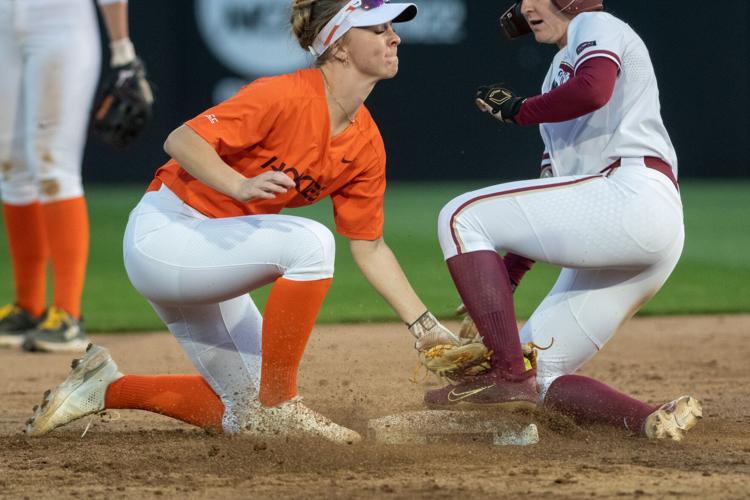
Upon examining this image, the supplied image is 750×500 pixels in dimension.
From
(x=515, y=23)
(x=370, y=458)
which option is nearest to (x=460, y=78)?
(x=515, y=23)

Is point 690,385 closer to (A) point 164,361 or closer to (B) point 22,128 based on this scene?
(A) point 164,361

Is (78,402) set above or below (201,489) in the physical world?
below

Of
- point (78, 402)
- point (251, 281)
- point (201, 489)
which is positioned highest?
point (251, 281)

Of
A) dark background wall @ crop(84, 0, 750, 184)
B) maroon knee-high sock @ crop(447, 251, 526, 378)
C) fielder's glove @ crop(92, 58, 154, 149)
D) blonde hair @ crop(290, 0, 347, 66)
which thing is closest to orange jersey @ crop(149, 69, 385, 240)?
blonde hair @ crop(290, 0, 347, 66)

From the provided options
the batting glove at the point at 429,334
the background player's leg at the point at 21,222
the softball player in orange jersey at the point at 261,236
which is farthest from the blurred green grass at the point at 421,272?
the softball player in orange jersey at the point at 261,236

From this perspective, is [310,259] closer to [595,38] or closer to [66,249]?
[595,38]

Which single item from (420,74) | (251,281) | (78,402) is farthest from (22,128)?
(420,74)

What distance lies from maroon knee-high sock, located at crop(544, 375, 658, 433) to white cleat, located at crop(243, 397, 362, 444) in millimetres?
684

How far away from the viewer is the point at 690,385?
498 cm

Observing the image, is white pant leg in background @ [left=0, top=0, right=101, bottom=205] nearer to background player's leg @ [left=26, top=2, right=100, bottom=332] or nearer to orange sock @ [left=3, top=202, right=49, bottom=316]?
background player's leg @ [left=26, top=2, right=100, bottom=332]

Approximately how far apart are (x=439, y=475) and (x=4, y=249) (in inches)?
293

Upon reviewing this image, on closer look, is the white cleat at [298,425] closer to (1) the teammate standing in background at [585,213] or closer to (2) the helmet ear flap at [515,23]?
(1) the teammate standing in background at [585,213]

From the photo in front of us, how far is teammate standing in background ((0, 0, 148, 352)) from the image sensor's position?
229 inches

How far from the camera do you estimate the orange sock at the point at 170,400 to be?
4.02m
